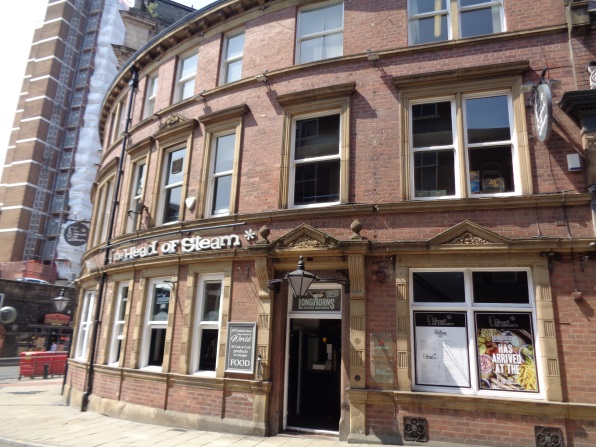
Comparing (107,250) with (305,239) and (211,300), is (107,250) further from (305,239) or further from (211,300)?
(305,239)

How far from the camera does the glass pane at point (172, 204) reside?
469 inches

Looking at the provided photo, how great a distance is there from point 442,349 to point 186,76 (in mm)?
10616

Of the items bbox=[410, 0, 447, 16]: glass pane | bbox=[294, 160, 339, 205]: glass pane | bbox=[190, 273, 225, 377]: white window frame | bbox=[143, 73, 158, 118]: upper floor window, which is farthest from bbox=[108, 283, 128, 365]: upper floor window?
bbox=[410, 0, 447, 16]: glass pane

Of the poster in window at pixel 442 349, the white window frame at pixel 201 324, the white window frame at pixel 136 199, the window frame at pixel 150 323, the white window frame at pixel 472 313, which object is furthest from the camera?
the white window frame at pixel 136 199

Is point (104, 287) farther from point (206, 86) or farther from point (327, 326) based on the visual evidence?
point (327, 326)

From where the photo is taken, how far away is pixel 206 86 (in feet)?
39.6

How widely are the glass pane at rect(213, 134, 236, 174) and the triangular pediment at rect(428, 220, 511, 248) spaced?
5597 mm

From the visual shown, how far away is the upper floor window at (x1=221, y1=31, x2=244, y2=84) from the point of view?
1190 centimetres

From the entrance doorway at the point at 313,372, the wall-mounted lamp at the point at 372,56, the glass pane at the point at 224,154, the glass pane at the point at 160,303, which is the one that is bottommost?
the entrance doorway at the point at 313,372

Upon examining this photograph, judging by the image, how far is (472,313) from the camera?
312 inches

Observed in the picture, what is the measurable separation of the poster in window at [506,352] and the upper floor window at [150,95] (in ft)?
39.1

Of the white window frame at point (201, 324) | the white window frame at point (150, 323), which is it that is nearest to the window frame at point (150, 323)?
the white window frame at point (150, 323)

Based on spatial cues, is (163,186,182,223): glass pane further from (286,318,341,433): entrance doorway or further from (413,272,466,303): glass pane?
(413,272,466,303): glass pane

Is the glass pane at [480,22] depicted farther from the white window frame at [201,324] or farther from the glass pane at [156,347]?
the glass pane at [156,347]
